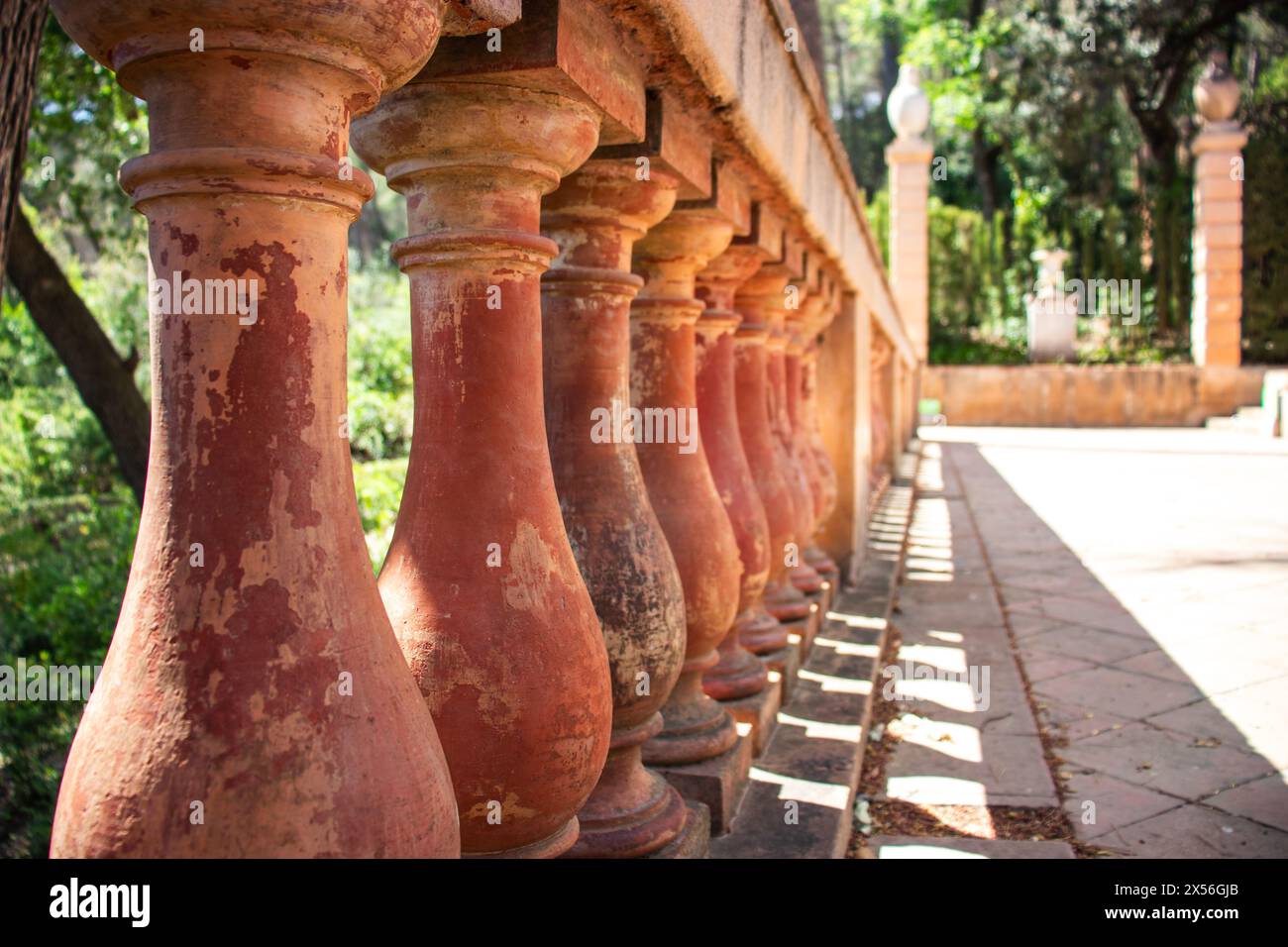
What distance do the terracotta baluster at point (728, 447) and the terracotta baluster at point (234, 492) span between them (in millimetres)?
1645

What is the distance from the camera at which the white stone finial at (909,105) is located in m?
18.5

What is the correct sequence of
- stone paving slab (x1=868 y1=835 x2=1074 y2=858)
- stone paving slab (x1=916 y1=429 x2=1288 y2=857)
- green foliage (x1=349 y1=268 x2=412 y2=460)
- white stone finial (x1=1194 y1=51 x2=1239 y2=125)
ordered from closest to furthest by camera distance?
stone paving slab (x1=868 y1=835 x2=1074 y2=858) < stone paving slab (x1=916 y1=429 x2=1288 y2=857) < green foliage (x1=349 y1=268 x2=412 y2=460) < white stone finial (x1=1194 y1=51 x2=1239 y2=125)

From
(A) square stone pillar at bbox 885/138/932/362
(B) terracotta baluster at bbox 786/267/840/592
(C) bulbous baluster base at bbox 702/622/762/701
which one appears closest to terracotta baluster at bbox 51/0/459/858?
(C) bulbous baluster base at bbox 702/622/762/701

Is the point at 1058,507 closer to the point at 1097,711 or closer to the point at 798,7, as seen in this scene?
the point at 798,7

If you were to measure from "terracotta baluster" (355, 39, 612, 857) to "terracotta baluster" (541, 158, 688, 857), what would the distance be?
0.31m

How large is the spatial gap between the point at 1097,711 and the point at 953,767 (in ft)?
2.51

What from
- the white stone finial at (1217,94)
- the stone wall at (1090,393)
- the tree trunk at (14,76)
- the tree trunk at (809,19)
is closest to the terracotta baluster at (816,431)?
the tree trunk at (14,76)

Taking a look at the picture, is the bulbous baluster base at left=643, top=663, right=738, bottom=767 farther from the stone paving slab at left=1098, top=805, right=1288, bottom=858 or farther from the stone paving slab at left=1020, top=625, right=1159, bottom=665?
the stone paving slab at left=1020, top=625, right=1159, bottom=665

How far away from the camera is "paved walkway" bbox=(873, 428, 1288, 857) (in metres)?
2.60

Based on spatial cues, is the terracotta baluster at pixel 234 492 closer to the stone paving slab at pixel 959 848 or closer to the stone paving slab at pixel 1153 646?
the stone paving slab at pixel 959 848

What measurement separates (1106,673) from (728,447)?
203 centimetres

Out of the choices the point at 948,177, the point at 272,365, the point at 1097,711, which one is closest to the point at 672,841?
the point at 272,365

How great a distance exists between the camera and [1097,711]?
3363 mm

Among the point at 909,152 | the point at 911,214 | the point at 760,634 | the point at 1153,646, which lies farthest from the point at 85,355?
the point at 909,152
